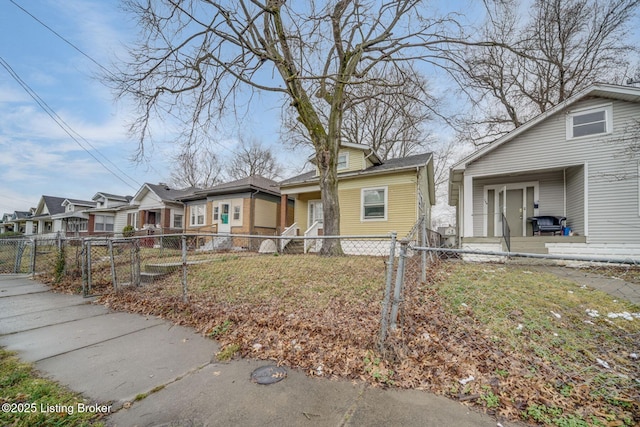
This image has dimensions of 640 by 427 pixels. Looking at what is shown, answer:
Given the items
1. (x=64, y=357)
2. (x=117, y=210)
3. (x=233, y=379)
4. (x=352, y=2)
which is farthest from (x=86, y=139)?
(x=233, y=379)

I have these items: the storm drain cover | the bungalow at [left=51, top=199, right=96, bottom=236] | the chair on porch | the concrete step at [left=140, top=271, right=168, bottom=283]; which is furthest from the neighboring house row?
the storm drain cover

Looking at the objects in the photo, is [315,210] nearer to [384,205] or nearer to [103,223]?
[384,205]

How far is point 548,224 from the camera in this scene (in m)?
9.32

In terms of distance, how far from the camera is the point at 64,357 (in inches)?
118

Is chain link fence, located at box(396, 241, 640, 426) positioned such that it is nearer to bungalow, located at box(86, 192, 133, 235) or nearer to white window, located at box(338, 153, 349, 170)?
white window, located at box(338, 153, 349, 170)

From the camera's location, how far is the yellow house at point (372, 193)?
441 inches

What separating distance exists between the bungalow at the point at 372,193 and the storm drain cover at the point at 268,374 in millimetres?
9321

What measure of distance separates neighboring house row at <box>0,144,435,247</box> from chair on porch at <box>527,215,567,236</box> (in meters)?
4.11

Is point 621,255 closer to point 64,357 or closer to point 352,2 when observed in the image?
point 352,2

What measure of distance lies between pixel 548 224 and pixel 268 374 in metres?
11.1

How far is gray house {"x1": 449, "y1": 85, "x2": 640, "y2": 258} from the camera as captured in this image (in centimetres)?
787

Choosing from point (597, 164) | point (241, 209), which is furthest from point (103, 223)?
point (597, 164)

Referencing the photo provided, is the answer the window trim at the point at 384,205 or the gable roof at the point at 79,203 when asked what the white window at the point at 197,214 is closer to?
the window trim at the point at 384,205

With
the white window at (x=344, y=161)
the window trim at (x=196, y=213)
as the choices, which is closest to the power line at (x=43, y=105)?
the window trim at (x=196, y=213)
